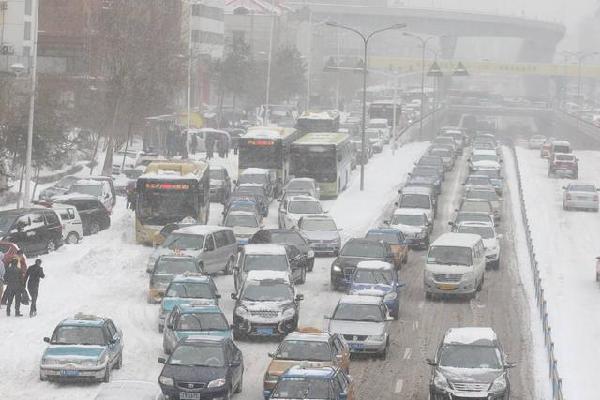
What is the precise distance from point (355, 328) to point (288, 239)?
13582 millimetres

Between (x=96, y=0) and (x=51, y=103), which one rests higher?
(x=96, y=0)

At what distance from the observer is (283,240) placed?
151ft

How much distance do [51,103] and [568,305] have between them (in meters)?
27.0

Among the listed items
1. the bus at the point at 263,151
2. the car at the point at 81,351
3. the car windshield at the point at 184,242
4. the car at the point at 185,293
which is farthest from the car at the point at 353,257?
the bus at the point at 263,151

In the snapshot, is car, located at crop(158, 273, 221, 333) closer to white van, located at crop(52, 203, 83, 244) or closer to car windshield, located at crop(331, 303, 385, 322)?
car windshield, located at crop(331, 303, 385, 322)

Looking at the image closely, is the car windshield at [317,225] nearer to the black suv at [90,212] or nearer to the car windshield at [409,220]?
the car windshield at [409,220]

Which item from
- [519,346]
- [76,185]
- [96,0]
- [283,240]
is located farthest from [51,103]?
[96,0]

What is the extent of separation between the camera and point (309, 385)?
82.8 ft

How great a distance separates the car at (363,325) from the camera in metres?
32.5

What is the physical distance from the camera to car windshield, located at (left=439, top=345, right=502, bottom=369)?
1106 inches

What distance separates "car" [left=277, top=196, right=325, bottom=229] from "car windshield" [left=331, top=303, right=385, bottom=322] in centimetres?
2092

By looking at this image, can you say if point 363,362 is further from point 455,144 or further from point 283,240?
point 455,144

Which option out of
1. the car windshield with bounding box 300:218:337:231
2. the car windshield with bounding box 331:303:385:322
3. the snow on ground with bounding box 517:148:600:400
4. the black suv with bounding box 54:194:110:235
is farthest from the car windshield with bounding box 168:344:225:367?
the black suv with bounding box 54:194:110:235

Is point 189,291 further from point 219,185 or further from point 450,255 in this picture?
point 219,185
